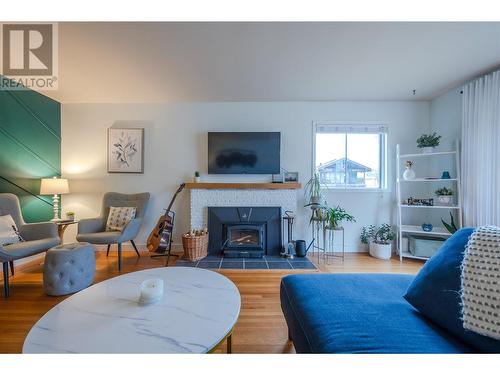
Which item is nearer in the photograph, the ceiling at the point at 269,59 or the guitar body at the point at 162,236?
the ceiling at the point at 269,59

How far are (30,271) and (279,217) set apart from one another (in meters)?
3.14

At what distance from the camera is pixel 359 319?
33.3 inches

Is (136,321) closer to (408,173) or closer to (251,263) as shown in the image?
(251,263)

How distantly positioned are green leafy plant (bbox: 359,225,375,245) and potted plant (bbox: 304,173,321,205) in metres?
0.93

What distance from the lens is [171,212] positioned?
315 centimetres

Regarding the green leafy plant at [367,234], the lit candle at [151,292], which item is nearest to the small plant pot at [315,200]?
the green leafy plant at [367,234]

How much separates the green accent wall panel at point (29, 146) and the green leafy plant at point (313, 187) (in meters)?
3.76

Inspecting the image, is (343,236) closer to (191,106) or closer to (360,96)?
(360,96)

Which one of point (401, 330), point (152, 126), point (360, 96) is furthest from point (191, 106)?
point (401, 330)

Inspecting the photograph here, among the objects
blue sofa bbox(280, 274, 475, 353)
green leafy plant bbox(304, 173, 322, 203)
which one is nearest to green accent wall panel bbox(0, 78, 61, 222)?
blue sofa bbox(280, 274, 475, 353)

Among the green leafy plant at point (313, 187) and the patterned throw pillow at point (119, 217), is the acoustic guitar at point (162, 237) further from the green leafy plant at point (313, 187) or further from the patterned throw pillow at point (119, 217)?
the green leafy plant at point (313, 187)

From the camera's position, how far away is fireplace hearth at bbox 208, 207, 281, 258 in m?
2.96

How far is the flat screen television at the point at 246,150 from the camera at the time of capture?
3.08 metres

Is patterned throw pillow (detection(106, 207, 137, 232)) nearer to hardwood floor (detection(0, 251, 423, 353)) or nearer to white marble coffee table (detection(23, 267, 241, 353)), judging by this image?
hardwood floor (detection(0, 251, 423, 353))
